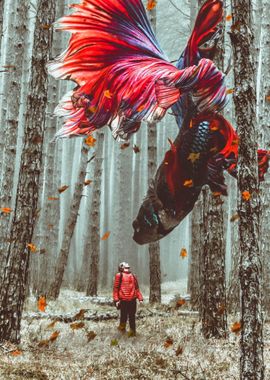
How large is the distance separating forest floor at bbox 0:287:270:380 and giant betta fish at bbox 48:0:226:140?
2065 millimetres

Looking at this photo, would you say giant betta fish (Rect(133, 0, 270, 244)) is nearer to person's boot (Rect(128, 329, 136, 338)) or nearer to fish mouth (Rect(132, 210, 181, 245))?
fish mouth (Rect(132, 210, 181, 245))

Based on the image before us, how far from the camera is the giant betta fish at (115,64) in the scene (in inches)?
160

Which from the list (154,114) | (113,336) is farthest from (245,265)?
(113,336)

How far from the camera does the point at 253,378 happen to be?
338 centimetres

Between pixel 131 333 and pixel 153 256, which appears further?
pixel 153 256

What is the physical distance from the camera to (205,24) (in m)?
3.93

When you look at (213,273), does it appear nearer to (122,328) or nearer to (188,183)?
(122,328)

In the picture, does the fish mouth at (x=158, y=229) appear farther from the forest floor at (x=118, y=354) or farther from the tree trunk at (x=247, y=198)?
the forest floor at (x=118, y=354)

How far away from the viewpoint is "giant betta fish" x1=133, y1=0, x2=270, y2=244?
391 cm

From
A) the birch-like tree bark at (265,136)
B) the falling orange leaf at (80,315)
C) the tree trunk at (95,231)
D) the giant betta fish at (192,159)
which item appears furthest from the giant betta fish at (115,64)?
the tree trunk at (95,231)

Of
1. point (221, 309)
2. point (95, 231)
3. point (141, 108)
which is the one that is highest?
point (141, 108)

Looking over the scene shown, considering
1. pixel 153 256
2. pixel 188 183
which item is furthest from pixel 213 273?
pixel 153 256

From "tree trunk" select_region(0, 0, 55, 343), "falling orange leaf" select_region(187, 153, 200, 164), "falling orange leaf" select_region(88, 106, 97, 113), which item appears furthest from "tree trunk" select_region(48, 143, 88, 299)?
"falling orange leaf" select_region(187, 153, 200, 164)

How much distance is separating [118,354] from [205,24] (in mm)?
3263
